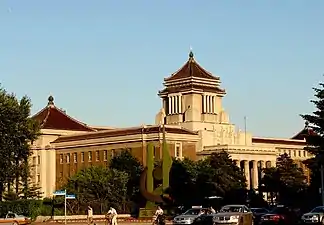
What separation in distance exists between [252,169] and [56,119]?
1406 inches

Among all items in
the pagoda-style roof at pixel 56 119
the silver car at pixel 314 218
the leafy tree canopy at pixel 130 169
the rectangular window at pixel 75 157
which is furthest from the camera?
the pagoda-style roof at pixel 56 119

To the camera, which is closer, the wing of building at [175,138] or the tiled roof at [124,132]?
the tiled roof at [124,132]

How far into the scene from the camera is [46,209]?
246 feet

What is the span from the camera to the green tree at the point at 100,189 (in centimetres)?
8019

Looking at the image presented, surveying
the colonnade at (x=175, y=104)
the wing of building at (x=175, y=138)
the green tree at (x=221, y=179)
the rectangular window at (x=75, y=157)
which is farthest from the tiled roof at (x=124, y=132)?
the green tree at (x=221, y=179)

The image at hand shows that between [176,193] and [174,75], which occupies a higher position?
[174,75]

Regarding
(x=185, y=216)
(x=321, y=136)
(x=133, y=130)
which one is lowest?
(x=185, y=216)

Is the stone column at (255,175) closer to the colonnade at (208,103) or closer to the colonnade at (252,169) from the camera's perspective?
the colonnade at (252,169)

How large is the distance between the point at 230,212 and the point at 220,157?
220 ft

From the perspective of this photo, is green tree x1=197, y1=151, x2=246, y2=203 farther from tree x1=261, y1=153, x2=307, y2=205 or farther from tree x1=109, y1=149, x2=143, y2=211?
tree x1=109, y1=149, x2=143, y2=211

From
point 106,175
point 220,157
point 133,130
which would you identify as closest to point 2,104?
point 106,175

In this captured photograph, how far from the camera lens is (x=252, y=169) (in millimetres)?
133500

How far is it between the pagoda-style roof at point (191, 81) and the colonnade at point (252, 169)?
1955 centimetres

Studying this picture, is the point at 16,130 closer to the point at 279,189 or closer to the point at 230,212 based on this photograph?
the point at 230,212
